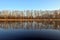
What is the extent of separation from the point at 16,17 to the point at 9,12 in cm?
211

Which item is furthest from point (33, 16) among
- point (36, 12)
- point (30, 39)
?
point (30, 39)

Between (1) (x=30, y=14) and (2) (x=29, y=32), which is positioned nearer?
(2) (x=29, y=32)

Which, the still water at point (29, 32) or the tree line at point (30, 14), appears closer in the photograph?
the still water at point (29, 32)

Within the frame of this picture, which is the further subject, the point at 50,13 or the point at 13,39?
the point at 50,13

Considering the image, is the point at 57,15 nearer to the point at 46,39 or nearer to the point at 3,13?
the point at 3,13

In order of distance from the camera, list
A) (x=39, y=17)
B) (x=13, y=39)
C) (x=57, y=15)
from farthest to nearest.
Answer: (x=39, y=17), (x=57, y=15), (x=13, y=39)

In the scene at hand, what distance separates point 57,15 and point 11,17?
11040 mm

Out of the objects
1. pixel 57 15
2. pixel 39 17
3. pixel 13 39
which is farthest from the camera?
pixel 39 17

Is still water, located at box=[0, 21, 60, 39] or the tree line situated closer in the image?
→ still water, located at box=[0, 21, 60, 39]

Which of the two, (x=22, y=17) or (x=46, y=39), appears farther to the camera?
(x=22, y=17)

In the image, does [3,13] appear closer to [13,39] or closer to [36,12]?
[36,12]

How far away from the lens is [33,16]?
39.7m

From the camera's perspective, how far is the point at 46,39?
29.9 feet

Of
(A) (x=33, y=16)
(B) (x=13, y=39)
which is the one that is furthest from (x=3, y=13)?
(B) (x=13, y=39)
